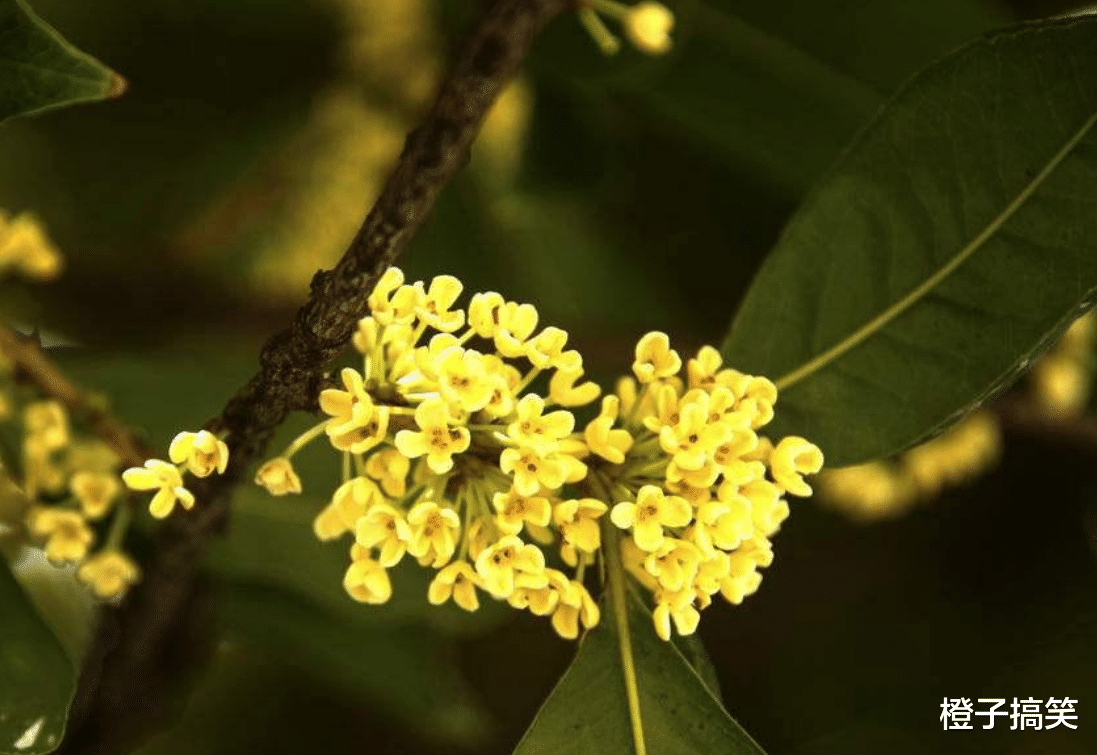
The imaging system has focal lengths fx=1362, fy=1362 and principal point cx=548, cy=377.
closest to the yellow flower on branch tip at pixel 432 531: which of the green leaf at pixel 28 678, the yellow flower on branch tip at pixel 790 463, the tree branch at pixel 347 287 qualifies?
the tree branch at pixel 347 287

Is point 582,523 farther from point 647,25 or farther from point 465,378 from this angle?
point 647,25

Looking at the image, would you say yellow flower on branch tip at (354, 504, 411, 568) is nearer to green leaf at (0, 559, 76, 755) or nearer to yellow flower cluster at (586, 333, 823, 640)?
yellow flower cluster at (586, 333, 823, 640)

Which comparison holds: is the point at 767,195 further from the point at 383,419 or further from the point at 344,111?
the point at 383,419

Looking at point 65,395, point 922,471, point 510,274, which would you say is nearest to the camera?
point 65,395

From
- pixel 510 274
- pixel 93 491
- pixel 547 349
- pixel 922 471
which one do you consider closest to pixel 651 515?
pixel 547 349

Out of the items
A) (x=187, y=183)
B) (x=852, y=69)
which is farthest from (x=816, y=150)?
(x=187, y=183)

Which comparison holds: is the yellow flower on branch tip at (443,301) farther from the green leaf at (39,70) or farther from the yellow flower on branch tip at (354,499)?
the green leaf at (39,70)
